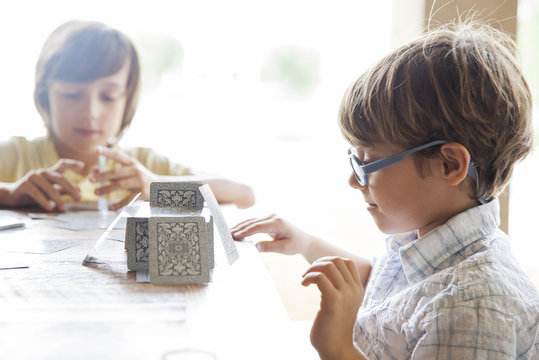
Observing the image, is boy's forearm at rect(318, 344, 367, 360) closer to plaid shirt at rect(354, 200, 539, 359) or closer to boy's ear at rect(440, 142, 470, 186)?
plaid shirt at rect(354, 200, 539, 359)

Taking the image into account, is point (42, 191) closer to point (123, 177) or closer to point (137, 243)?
point (123, 177)

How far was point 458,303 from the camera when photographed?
0.86 metres

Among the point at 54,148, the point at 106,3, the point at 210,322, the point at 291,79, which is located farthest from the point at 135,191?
the point at 291,79

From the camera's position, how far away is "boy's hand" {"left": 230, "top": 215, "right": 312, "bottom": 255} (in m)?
1.30

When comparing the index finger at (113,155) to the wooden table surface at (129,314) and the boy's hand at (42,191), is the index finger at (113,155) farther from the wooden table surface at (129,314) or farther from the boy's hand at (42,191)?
the wooden table surface at (129,314)

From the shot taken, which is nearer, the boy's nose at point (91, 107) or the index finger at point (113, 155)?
the index finger at point (113, 155)

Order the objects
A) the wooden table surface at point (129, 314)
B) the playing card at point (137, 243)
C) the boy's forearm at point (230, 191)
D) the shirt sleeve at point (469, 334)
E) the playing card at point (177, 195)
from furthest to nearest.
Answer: the boy's forearm at point (230, 191) → the playing card at point (177, 195) → the playing card at point (137, 243) → the shirt sleeve at point (469, 334) → the wooden table surface at point (129, 314)

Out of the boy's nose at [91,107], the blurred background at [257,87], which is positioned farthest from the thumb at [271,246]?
the blurred background at [257,87]

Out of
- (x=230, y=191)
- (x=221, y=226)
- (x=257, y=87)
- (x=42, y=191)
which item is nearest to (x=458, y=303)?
(x=221, y=226)

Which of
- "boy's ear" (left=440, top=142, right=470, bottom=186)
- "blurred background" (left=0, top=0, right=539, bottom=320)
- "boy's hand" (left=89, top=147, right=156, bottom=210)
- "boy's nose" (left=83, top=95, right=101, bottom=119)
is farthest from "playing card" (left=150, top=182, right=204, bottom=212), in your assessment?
"blurred background" (left=0, top=0, right=539, bottom=320)

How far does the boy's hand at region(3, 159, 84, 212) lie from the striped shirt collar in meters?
1.00

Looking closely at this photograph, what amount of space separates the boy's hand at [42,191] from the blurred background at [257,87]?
9.58ft

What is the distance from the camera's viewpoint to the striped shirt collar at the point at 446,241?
3.31 feet

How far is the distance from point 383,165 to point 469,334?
0.36 metres
